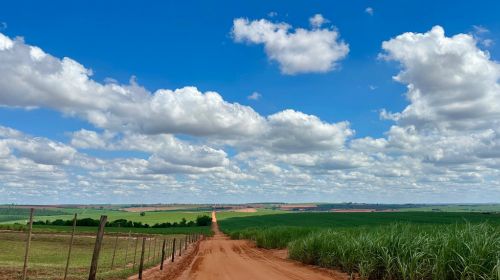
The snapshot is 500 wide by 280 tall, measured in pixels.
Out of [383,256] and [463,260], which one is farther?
[383,256]

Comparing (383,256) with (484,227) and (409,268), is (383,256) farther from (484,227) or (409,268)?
(484,227)

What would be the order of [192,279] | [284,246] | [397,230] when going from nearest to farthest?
[397,230] → [192,279] → [284,246]

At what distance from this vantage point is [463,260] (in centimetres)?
1188

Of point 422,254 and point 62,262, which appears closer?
point 422,254

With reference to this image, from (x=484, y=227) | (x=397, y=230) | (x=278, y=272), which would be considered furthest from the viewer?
(x=278, y=272)

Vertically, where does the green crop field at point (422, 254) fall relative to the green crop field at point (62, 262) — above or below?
above

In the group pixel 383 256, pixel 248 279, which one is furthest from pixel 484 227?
pixel 248 279

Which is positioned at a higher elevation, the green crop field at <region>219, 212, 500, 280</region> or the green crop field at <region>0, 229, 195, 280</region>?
the green crop field at <region>219, 212, 500, 280</region>

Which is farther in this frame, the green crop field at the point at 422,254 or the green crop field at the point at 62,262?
the green crop field at the point at 62,262

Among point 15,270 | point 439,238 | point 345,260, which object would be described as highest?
point 439,238

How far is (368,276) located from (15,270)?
17113 millimetres

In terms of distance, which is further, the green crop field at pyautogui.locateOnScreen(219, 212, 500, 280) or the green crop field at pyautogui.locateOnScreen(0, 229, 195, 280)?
the green crop field at pyautogui.locateOnScreen(0, 229, 195, 280)

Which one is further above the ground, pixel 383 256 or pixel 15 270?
pixel 383 256

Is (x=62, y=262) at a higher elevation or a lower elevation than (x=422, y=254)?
lower
